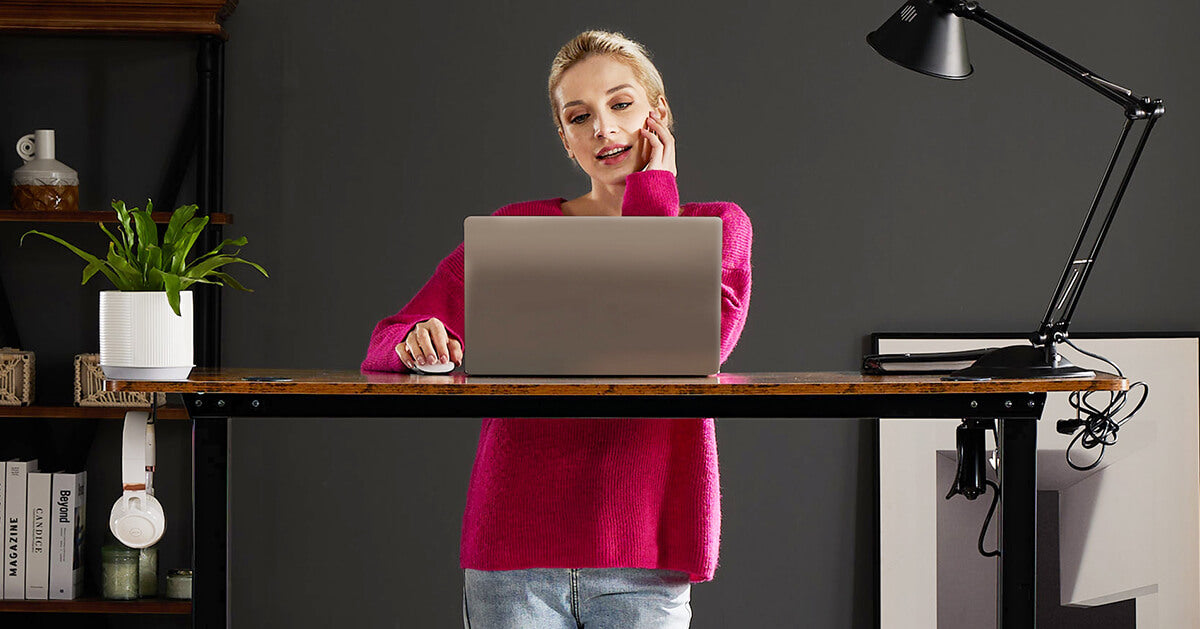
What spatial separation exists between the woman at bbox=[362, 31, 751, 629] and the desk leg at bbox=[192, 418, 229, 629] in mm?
276

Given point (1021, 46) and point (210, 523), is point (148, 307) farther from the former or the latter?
point (1021, 46)

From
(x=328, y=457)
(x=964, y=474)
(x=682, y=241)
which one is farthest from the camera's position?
(x=328, y=457)

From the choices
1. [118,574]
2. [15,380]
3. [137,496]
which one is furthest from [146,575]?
[137,496]

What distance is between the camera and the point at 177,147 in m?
3.02

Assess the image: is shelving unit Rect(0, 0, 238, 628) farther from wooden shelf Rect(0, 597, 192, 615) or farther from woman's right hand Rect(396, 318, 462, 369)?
woman's right hand Rect(396, 318, 462, 369)

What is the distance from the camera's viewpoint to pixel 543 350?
4.55 ft

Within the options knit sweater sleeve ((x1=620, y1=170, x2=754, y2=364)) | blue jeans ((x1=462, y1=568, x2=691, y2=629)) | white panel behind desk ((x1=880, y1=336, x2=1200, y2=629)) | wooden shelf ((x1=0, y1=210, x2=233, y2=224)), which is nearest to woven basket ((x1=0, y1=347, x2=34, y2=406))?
wooden shelf ((x1=0, y1=210, x2=233, y2=224))

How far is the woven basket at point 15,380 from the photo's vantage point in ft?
9.44

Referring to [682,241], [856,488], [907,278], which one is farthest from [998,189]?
[682,241]

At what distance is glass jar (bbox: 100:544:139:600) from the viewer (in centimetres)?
285

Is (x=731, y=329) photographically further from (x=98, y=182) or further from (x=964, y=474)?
(x=98, y=182)

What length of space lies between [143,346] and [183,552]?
5.95 ft

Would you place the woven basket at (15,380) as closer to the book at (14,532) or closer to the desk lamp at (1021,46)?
the book at (14,532)

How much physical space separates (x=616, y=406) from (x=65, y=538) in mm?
2119
